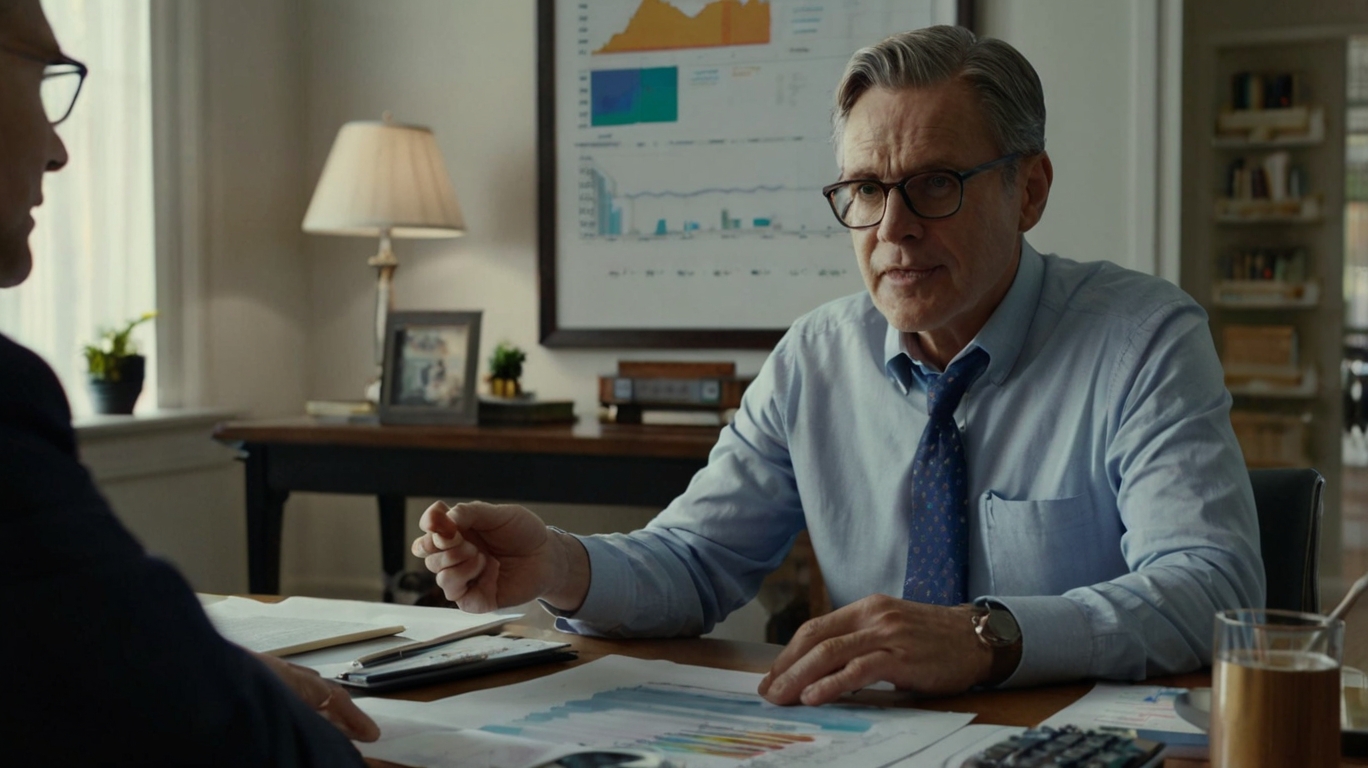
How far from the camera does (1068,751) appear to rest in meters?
0.83

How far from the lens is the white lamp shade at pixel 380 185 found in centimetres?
312

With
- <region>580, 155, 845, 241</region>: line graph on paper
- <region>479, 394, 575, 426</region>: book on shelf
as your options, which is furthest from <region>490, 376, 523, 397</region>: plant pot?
<region>580, 155, 845, 241</region>: line graph on paper

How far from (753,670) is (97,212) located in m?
2.52

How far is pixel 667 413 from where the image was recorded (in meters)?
3.22

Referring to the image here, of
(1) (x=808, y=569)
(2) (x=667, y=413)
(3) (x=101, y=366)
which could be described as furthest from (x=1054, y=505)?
(3) (x=101, y=366)

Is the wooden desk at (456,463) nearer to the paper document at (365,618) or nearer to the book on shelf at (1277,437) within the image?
the paper document at (365,618)

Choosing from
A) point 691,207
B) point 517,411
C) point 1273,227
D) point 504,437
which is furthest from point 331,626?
point 1273,227

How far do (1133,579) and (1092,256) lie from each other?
76.5 inches

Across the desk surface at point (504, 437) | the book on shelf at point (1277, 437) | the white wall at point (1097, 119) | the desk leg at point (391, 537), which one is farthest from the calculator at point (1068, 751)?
the book on shelf at point (1277, 437)

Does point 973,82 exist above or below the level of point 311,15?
below

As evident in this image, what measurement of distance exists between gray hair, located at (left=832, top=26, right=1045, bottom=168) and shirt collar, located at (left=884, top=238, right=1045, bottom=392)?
145 millimetres

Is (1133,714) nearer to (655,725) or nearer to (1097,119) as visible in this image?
(655,725)

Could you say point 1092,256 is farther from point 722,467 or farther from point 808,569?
point 722,467

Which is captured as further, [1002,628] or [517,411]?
[517,411]
